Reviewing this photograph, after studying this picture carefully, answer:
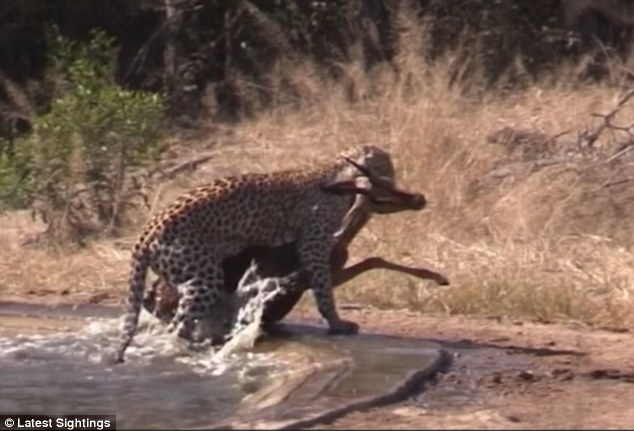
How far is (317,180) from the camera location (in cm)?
1009

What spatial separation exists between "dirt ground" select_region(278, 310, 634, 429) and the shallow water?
0.24m

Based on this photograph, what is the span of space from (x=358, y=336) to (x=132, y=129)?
4.50 meters

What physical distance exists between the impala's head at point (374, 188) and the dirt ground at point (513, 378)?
75cm

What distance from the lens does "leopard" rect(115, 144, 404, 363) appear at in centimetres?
957

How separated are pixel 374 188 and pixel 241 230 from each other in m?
0.83

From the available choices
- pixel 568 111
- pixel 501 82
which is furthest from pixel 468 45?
pixel 568 111

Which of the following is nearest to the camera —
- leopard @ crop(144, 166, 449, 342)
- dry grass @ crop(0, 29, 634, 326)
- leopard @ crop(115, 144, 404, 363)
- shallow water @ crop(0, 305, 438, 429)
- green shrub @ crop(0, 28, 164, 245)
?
shallow water @ crop(0, 305, 438, 429)

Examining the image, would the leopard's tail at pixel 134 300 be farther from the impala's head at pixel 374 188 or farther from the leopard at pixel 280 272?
the impala's head at pixel 374 188

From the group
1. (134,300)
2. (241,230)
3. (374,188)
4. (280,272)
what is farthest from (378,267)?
(134,300)

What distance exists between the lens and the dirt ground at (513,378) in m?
7.39

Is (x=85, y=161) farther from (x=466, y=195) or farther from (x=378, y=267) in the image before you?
(x=378, y=267)

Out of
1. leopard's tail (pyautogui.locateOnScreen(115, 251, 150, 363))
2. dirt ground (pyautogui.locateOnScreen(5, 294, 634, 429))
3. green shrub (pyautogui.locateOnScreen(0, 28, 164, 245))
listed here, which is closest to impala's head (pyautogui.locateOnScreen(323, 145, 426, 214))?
dirt ground (pyautogui.locateOnScreen(5, 294, 634, 429))

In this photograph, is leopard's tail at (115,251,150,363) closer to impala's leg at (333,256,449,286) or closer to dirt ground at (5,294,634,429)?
impala's leg at (333,256,449,286)

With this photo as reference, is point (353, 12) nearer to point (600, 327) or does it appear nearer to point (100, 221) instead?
point (100, 221)
